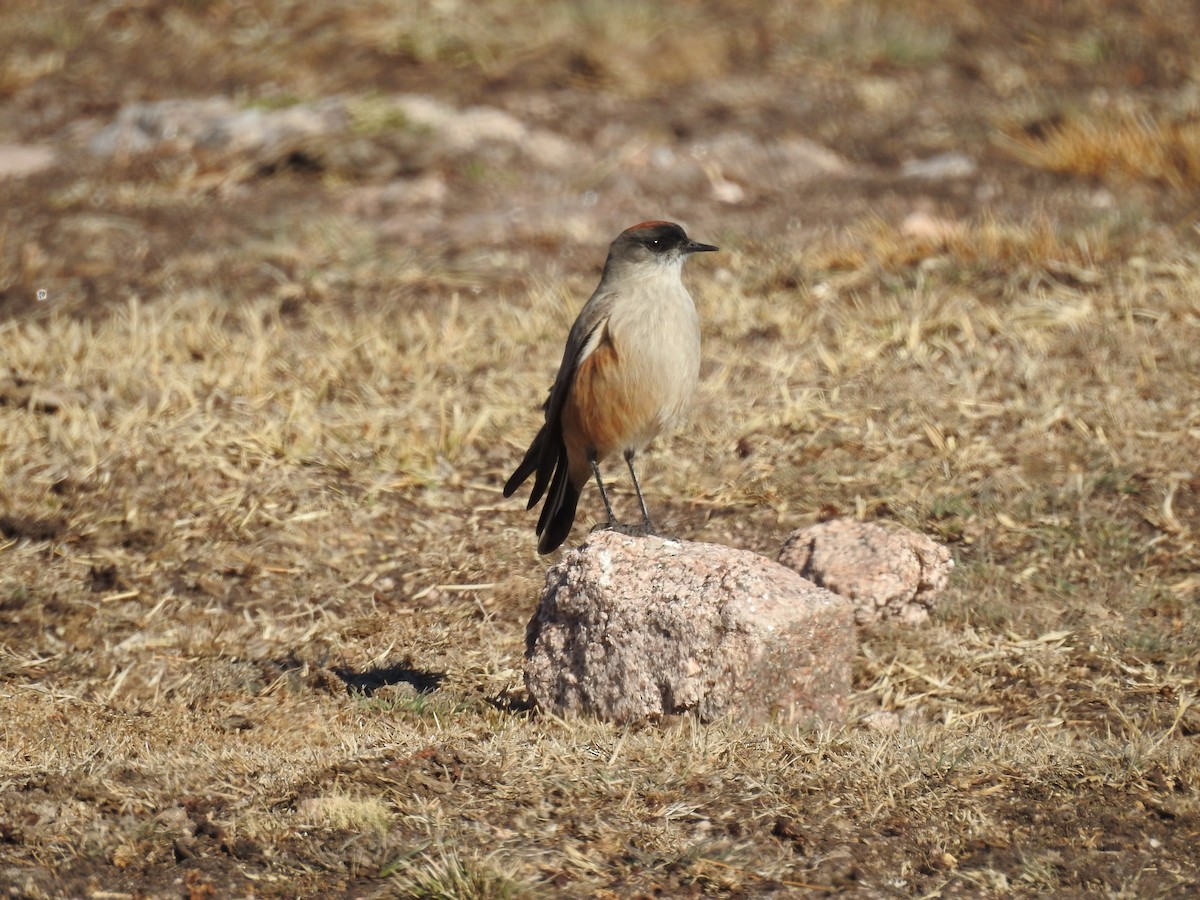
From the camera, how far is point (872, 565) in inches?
243

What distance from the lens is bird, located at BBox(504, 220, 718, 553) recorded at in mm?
5809

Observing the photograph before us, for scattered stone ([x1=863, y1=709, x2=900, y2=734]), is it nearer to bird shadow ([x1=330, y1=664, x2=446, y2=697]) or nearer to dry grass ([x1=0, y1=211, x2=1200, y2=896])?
dry grass ([x1=0, y1=211, x2=1200, y2=896])

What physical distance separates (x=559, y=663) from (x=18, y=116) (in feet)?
32.3

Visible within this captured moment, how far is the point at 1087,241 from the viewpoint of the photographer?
9328mm

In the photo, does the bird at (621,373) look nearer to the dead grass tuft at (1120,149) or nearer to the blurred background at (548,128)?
the blurred background at (548,128)

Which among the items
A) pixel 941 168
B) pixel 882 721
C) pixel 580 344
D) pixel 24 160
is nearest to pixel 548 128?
pixel 941 168

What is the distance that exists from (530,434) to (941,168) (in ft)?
17.4

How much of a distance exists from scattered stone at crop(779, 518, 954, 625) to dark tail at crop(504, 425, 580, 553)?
91 cm

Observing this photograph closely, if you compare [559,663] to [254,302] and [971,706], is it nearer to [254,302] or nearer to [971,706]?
[971,706]

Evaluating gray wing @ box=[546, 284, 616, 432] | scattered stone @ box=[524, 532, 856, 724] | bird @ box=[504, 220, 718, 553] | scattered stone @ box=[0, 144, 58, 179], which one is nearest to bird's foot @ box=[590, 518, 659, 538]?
bird @ box=[504, 220, 718, 553]

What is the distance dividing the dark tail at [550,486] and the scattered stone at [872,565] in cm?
91

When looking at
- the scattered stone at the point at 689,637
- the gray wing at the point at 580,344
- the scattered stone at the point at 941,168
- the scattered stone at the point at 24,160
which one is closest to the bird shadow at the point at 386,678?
the scattered stone at the point at 689,637

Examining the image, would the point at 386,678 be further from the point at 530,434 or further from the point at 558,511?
the point at 530,434

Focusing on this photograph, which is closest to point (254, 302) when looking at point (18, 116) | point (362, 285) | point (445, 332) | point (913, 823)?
point (362, 285)
